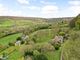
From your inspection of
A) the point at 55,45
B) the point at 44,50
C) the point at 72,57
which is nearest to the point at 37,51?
the point at 44,50

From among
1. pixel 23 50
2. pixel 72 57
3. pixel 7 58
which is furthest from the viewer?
pixel 7 58

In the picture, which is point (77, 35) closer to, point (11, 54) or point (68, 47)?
point (68, 47)

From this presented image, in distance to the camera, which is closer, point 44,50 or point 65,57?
point 65,57

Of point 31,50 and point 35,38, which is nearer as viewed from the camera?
point 31,50

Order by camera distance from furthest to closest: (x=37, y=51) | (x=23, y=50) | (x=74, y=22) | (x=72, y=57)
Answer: (x=23, y=50), (x=37, y=51), (x=74, y=22), (x=72, y=57)

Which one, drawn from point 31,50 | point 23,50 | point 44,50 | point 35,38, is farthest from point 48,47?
point 35,38

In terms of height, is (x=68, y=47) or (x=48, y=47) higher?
(x=68, y=47)

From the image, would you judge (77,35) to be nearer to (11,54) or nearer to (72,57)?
(72,57)

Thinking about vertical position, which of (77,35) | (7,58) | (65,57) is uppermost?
(77,35)

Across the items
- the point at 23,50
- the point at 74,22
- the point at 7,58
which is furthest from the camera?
the point at 7,58
